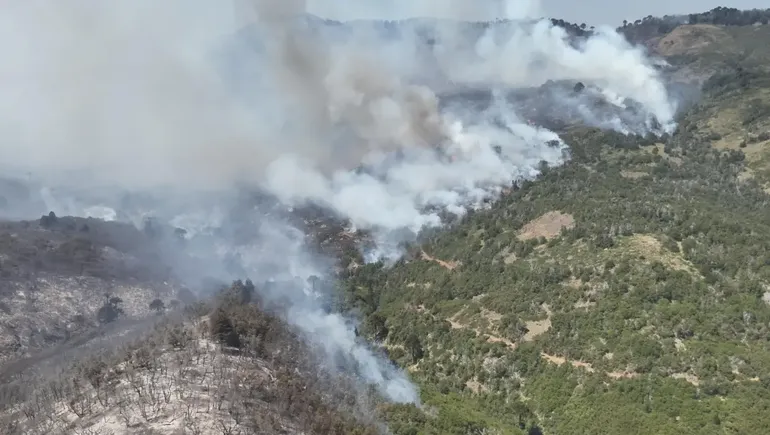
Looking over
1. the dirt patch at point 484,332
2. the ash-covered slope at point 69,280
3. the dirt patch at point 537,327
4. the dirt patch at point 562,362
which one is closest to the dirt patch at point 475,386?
the dirt patch at point 484,332

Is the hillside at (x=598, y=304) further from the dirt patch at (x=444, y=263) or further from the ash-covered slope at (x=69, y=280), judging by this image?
the ash-covered slope at (x=69, y=280)

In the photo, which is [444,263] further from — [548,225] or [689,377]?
[689,377]

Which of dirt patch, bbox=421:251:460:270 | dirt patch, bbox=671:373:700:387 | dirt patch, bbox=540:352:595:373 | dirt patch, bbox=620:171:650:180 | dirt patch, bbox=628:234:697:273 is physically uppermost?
dirt patch, bbox=620:171:650:180

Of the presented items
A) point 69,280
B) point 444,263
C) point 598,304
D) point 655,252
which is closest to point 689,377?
point 598,304

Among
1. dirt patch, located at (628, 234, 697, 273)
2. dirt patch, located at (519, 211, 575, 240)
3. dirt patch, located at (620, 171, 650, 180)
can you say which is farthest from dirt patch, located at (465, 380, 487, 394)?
dirt patch, located at (620, 171, 650, 180)

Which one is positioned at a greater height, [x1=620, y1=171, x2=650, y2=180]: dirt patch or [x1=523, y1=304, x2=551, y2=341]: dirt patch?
[x1=620, y1=171, x2=650, y2=180]: dirt patch

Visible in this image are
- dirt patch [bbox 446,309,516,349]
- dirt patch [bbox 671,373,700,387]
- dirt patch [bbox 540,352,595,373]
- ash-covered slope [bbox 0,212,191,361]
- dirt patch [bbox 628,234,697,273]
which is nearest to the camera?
dirt patch [bbox 671,373,700,387]

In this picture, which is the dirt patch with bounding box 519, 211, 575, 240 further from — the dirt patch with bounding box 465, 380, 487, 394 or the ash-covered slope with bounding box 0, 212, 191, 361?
the ash-covered slope with bounding box 0, 212, 191, 361
